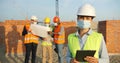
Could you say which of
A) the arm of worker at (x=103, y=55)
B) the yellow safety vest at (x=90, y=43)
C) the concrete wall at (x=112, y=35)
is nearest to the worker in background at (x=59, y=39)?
the concrete wall at (x=112, y=35)

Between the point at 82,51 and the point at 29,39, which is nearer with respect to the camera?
the point at 82,51

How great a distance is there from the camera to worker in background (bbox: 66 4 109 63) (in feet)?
12.8

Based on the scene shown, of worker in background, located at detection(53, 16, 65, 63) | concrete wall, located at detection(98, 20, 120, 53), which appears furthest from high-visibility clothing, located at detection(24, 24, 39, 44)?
concrete wall, located at detection(98, 20, 120, 53)

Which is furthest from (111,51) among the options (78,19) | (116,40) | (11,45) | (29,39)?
(78,19)

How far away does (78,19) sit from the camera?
159 inches

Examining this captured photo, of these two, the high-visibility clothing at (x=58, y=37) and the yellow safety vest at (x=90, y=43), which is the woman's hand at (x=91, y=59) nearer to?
the yellow safety vest at (x=90, y=43)

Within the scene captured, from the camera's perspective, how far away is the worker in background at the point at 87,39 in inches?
153

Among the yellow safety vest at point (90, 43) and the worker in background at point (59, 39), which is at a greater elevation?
the yellow safety vest at point (90, 43)

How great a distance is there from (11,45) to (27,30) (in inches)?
220

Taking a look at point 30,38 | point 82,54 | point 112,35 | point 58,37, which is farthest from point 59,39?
point 82,54

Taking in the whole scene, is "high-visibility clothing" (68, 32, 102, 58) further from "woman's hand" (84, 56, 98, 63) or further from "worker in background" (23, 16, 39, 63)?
"worker in background" (23, 16, 39, 63)

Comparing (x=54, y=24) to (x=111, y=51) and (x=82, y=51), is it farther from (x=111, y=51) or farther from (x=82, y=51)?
(x=82, y=51)

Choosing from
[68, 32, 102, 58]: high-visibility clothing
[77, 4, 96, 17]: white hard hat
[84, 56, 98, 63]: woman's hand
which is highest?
[77, 4, 96, 17]: white hard hat

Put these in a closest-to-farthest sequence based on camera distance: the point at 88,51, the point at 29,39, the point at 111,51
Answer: the point at 88,51, the point at 29,39, the point at 111,51
